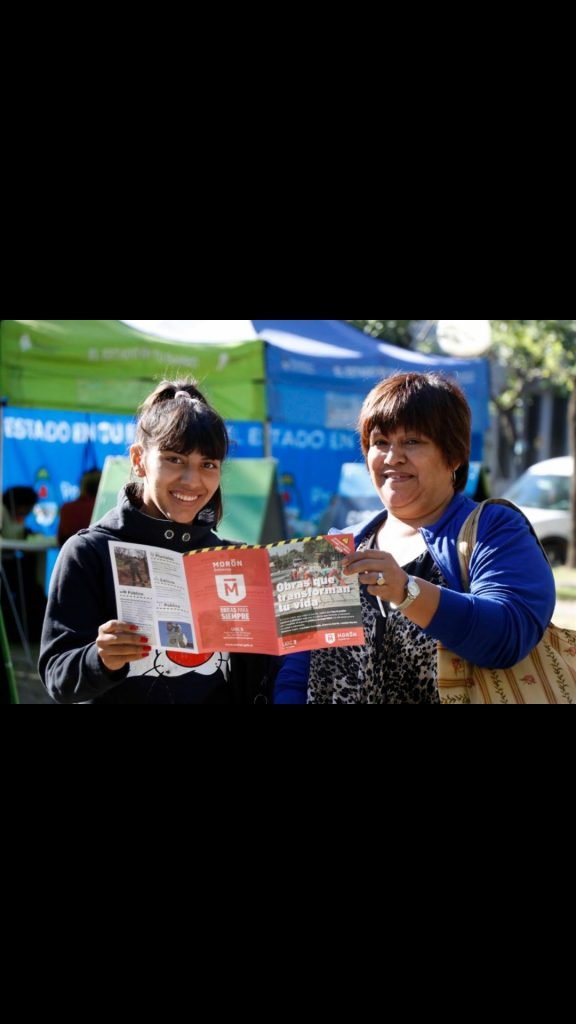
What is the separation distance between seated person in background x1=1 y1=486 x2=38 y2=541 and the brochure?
4.93 metres

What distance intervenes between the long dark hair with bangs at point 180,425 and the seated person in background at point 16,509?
4.71 m

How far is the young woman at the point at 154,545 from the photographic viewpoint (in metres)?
2.15

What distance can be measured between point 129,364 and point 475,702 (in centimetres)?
471

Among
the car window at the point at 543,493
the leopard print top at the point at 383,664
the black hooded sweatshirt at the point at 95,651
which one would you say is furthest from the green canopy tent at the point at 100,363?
the car window at the point at 543,493

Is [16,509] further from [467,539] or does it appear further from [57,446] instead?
[467,539]

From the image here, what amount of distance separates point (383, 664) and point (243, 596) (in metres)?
0.34

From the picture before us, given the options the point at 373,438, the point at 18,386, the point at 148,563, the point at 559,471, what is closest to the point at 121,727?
the point at 148,563

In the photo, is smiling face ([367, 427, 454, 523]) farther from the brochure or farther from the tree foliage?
the tree foliage

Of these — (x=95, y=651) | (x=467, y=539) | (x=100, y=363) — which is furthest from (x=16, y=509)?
(x=467, y=539)

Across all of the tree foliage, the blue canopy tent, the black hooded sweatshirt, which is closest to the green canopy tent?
the blue canopy tent

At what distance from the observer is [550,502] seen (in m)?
13.6

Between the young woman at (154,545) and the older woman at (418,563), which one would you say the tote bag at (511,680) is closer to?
the older woman at (418,563)

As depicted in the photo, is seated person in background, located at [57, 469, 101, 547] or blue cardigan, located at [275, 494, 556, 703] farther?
seated person in background, located at [57, 469, 101, 547]

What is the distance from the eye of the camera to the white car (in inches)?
524
